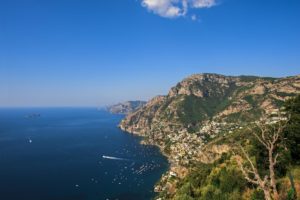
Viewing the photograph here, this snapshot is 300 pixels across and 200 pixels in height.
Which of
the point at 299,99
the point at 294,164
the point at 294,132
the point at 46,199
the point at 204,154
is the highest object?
the point at 299,99

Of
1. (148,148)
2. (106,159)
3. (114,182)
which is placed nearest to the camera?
(114,182)

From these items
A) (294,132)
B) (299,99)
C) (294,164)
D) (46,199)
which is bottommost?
(46,199)

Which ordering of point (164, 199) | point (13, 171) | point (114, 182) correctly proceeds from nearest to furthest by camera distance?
1. point (164, 199)
2. point (114, 182)
3. point (13, 171)

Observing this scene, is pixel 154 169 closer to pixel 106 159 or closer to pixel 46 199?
pixel 106 159

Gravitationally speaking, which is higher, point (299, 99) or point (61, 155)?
point (299, 99)

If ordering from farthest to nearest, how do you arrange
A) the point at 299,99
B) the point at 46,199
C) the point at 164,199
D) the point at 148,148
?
the point at 148,148, the point at 46,199, the point at 164,199, the point at 299,99

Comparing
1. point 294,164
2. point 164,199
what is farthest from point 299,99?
point 164,199

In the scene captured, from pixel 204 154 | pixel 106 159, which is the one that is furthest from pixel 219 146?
pixel 106 159

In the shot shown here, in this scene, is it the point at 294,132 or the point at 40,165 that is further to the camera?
the point at 40,165

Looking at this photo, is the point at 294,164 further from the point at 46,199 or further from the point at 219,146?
the point at 219,146
